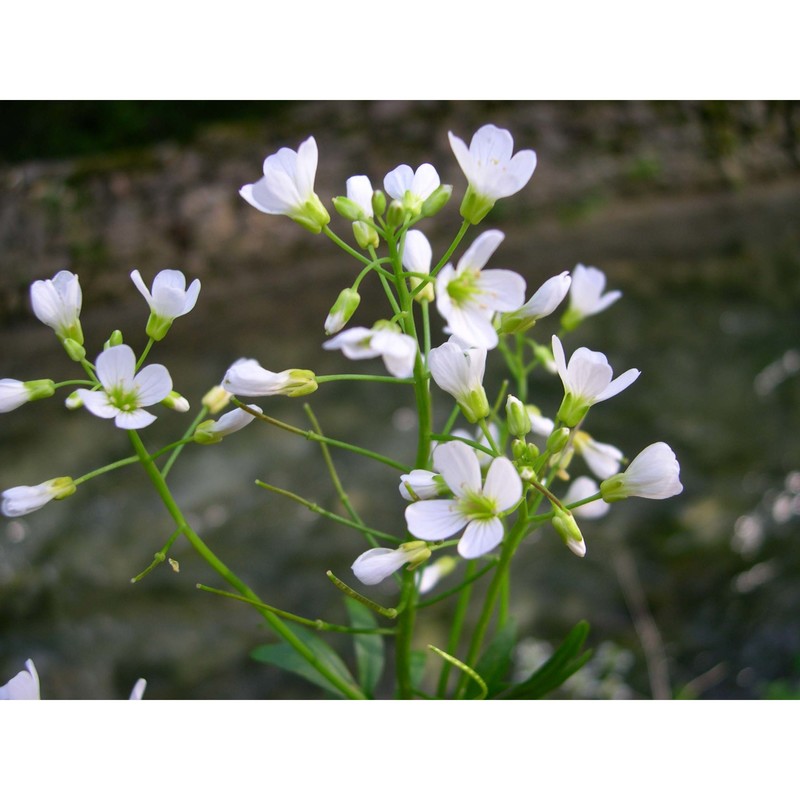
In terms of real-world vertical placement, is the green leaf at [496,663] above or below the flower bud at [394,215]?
below

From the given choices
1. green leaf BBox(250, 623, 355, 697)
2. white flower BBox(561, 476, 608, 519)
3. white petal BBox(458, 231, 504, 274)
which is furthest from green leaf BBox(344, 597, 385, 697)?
white petal BBox(458, 231, 504, 274)

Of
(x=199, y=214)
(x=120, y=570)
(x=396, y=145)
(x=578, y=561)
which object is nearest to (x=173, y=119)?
(x=199, y=214)

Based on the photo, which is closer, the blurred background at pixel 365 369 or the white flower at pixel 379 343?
the white flower at pixel 379 343

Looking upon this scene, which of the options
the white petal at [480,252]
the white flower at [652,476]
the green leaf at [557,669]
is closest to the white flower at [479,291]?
the white petal at [480,252]

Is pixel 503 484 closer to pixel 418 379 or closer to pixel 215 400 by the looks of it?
pixel 418 379

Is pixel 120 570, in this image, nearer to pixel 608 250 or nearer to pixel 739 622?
pixel 739 622

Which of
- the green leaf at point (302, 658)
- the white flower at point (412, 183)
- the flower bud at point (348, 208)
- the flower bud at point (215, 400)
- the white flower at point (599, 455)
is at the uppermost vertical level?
the white flower at point (412, 183)

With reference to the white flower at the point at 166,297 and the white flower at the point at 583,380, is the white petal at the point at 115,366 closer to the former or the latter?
the white flower at the point at 166,297

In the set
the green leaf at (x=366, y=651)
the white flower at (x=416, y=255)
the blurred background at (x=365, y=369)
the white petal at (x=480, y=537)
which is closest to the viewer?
the white petal at (x=480, y=537)
